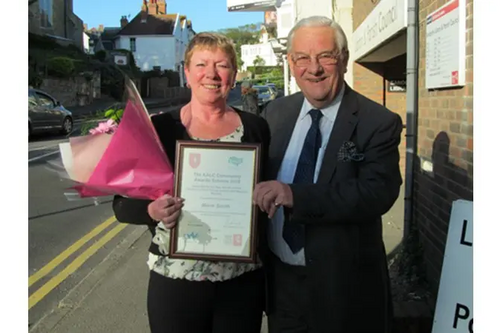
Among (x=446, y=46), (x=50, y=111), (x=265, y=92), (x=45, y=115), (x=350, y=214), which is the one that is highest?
(x=265, y=92)

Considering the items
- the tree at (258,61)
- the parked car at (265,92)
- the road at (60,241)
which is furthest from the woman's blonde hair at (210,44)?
the tree at (258,61)

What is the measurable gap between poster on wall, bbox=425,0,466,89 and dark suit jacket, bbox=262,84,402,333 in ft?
4.27

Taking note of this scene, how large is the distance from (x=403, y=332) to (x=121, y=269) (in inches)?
116

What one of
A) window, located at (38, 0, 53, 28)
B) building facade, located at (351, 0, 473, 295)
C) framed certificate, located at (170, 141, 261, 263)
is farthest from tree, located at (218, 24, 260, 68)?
framed certificate, located at (170, 141, 261, 263)

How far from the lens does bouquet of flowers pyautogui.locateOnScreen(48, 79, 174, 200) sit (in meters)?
1.87

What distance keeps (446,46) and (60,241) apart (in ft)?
16.2

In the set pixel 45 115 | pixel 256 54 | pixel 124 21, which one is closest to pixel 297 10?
pixel 45 115

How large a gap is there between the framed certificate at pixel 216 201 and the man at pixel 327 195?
0.09m

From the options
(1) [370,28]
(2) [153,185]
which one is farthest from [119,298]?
(1) [370,28]

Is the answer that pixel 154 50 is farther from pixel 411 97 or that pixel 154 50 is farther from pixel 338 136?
pixel 338 136

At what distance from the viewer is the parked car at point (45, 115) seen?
16359mm

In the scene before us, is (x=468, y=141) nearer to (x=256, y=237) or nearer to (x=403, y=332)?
(x=403, y=332)

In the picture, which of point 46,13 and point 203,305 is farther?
point 46,13

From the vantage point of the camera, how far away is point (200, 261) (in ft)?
6.88
